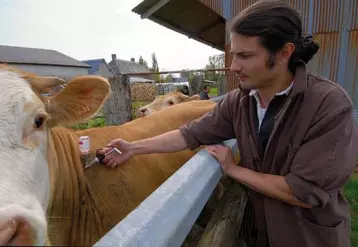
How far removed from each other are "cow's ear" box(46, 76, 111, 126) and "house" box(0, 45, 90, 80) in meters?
33.2

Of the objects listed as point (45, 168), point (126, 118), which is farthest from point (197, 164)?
point (126, 118)

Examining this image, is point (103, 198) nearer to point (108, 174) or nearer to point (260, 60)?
point (108, 174)

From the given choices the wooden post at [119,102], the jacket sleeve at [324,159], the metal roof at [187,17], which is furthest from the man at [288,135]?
the metal roof at [187,17]

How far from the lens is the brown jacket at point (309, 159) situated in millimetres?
1497

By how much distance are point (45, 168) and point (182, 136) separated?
1.00 metres

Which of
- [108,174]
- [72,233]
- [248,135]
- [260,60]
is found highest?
[260,60]

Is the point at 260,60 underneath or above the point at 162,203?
above

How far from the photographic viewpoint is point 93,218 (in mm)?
2238

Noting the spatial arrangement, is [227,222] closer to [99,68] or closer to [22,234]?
[22,234]

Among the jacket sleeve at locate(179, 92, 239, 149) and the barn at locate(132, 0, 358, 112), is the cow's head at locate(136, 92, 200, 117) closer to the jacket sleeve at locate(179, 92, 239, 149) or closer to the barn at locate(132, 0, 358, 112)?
the barn at locate(132, 0, 358, 112)

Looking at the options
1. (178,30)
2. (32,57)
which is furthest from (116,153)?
(32,57)

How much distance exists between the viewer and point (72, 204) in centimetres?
221

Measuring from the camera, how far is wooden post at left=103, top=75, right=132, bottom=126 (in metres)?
4.36

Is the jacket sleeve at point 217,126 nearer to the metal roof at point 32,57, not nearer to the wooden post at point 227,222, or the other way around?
the wooden post at point 227,222
